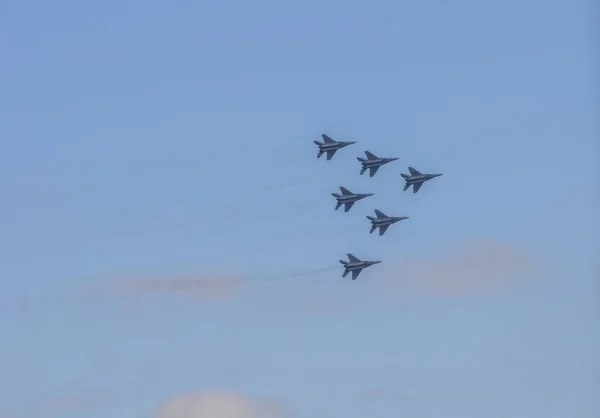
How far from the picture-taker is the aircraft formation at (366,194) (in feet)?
455

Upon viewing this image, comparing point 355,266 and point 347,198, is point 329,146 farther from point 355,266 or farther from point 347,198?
point 355,266

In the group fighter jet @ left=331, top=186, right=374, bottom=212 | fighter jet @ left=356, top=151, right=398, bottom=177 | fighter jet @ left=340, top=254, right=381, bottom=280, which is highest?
fighter jet @ left=356, top=151, right=398, bottom=177

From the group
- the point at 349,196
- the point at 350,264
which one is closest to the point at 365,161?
the point at 349,196

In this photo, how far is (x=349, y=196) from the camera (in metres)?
140

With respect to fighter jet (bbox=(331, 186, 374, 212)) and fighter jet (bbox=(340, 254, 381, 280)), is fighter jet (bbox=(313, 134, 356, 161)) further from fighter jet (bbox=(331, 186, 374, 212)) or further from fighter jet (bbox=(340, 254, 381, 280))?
fighter jet (bbox=(340, 254, 381, 280))

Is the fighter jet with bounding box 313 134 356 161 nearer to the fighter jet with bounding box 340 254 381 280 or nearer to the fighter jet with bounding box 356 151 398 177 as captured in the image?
the fighter jet with bounding box 356 151 398 177

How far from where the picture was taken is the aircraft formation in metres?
139

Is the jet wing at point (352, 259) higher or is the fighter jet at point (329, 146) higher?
the fighter jet at point (329, 146)

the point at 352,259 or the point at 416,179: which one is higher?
the point at 416,179

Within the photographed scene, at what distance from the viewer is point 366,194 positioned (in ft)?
463

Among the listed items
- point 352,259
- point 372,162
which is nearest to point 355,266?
point 352,259

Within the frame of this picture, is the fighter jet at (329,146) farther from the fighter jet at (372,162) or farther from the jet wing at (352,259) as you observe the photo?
the jet wing at (352,259)

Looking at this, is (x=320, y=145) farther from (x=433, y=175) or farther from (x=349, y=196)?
(x=433, y=175)

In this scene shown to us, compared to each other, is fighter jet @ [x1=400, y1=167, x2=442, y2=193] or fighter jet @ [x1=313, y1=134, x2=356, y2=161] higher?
Answer: fighter jet @ [x1=313, y1=134, x2=356, y2=161]
